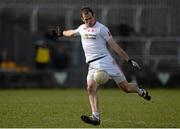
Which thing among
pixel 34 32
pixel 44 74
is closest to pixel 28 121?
pixel 44 74

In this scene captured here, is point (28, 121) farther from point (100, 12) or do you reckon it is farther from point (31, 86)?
point (100, 12)

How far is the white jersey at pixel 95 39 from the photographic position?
41.6ft

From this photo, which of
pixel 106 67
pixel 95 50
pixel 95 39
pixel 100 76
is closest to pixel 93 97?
pixel 100 76

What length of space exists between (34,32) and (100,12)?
2.99 m

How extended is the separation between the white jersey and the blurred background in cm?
1471

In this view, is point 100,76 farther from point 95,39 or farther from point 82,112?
point 82,112

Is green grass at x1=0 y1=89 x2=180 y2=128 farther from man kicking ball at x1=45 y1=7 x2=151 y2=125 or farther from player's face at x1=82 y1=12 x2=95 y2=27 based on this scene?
player's face at x1=82 y1=12 x2=95 y2=27

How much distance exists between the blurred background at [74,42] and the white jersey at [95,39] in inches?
579

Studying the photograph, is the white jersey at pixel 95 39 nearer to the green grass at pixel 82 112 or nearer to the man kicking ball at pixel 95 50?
the man kicking ball at pixel 95 50

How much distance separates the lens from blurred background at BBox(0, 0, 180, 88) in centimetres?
2778

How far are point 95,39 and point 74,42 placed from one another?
52.9ft

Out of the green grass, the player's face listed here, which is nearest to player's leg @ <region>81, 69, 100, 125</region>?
the green grass

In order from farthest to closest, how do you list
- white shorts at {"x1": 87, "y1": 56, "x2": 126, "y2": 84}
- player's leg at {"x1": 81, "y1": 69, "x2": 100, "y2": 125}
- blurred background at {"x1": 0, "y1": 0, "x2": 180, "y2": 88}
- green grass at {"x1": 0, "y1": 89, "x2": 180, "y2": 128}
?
blurred background at {"x1": 0, "y1": 0, "x2": 180, "y2": 88}, white shorts at {"x1": 87, "y1": 56, "x2": 126, "y2": 84}, green grass at {"x1": 0, "y1": 89, "x2": 180, "y2": 128}, player's leg at {"x1": 81, "y1": 69, "x2": 100, "y2": 125}

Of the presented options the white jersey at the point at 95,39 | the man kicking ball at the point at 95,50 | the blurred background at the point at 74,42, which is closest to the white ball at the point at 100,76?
the man kicking ball at the point at 95,50
